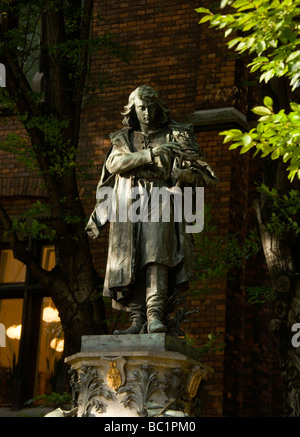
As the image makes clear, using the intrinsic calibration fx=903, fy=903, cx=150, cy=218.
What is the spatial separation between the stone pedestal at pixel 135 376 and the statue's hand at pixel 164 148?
1.44 metres

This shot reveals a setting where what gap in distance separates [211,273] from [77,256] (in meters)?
1.51

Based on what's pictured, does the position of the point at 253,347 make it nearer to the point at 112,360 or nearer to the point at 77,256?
the point at 77,256

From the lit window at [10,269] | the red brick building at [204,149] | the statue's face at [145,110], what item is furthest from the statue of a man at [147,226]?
the lit window at [10,269]

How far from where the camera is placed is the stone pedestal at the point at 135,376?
6.31 m

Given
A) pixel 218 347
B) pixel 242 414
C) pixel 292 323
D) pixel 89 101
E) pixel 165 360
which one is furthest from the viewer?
pixel 89 101

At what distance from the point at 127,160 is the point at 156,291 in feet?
3.42

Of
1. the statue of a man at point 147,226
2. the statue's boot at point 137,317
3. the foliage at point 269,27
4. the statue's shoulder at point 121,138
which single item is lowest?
the statue's boot at point 137,317

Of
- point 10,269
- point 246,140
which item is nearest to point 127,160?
point 246,140

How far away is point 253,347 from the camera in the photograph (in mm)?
11852

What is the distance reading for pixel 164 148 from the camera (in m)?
6.97

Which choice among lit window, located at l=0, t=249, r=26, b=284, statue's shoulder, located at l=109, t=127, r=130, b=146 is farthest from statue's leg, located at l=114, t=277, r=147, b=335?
lit window, located at l=0, t=249, r=26, b=284

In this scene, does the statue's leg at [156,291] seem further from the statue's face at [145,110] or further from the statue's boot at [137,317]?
the statue's face at [145,110]
